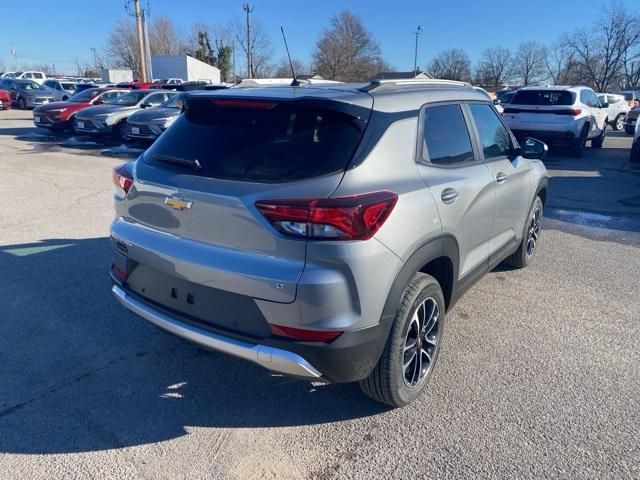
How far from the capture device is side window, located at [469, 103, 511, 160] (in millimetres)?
3748

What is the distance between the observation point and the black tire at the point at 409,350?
2.60 metres

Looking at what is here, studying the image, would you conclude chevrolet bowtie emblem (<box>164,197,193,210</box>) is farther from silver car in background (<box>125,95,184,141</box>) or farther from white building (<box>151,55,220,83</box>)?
white building (<box>151,55,220,83</box>)

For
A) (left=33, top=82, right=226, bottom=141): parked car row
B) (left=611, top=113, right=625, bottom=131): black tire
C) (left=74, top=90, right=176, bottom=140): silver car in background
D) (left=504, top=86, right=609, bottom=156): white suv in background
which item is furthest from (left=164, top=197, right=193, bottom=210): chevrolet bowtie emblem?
(left=611, top=113, right=625, bottom=131): black tire

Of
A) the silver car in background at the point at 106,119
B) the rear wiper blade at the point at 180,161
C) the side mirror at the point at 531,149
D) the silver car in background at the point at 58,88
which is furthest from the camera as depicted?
the silver car in background at the point at 58,88

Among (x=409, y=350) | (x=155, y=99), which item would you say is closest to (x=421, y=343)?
(x=409, y=350)

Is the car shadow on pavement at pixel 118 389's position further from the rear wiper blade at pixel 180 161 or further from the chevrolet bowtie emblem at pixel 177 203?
the rear wiper blade at pixel 180 161

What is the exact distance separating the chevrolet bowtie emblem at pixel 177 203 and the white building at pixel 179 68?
166 ft

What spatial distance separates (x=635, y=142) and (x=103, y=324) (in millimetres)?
13754

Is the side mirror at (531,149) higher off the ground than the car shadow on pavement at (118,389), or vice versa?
the side mirror at (531,149)

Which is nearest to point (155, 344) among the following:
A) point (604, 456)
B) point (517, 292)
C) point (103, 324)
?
point (103, 324)

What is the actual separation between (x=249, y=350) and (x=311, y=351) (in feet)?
1.00

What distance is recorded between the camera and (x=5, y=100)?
27.3 m

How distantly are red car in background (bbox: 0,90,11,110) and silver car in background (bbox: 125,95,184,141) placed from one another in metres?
18.8

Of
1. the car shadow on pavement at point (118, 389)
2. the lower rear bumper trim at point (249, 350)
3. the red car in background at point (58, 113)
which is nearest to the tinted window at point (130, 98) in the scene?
the red car in background at point (58, 113)
